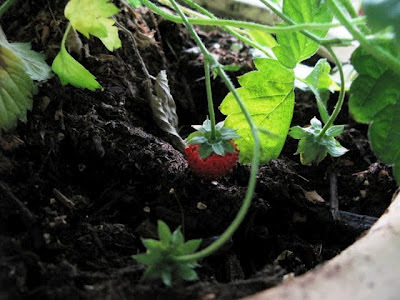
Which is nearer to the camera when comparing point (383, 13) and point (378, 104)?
point (383, 13)

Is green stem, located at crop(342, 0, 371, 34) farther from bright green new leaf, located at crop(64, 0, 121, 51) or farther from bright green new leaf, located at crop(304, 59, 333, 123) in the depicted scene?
bright green new leaf, located at crop(64, 0, 121, 51)

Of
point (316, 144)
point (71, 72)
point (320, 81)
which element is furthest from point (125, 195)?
point (320, 81)

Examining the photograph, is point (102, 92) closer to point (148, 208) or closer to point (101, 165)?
point (101, 165)

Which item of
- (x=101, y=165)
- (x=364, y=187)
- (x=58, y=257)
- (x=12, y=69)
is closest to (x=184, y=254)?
(x=58, y=257)

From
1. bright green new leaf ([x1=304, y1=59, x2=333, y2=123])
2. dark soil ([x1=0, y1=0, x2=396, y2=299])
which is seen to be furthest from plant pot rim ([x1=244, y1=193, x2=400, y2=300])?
bright green new leaf ([x1=304, y1=59, x2=333, y2=123])

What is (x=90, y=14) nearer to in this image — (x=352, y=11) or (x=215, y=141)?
(x=215, y=141)

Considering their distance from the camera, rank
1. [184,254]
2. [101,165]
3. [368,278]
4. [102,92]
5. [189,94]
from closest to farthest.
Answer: [368,278], [184,254], [101,165], [102,92], [189,94]
